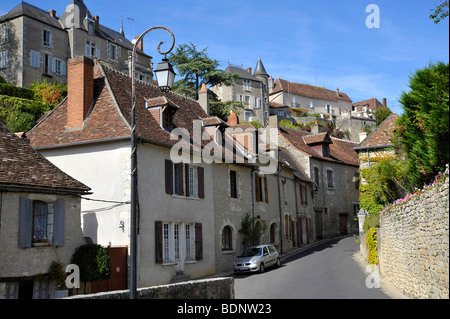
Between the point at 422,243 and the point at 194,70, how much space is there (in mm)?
30018

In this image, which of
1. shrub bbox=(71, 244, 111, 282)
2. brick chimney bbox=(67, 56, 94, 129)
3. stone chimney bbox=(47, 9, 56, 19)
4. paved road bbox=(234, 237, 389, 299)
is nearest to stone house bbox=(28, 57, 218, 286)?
Result: brick chimney bbox=(67, 56, 94, 129)

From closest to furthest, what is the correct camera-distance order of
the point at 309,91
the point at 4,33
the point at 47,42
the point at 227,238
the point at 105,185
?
the point at 105,185 → the point at 227,238 → the point at 4,33 → the point at 47,42 → the point at 309,91

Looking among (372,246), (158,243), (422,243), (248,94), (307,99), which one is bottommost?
(372,246)

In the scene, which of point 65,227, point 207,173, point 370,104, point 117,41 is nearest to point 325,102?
point 370,104

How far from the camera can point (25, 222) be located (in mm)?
12117

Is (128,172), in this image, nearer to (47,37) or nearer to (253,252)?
(253,252)

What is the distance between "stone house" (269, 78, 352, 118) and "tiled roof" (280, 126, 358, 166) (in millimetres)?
34396

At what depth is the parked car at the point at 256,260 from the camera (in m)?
19.3

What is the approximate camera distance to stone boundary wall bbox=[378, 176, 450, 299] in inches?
330

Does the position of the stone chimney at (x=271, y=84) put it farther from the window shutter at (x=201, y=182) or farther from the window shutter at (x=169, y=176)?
the window shutter at (x=169, y=176)

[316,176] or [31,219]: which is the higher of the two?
[316,176]

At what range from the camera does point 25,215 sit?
1215 cm

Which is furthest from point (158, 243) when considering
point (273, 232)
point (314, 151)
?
point (314, 151)
